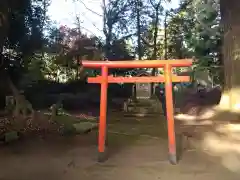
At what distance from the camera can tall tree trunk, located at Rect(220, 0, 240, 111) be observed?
11.9 m

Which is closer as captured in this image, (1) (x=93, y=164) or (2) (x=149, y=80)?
(1) (x=93, y=164)

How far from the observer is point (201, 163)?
5848 mm

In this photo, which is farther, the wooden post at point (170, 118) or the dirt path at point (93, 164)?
the wooden post at point (170, 118)

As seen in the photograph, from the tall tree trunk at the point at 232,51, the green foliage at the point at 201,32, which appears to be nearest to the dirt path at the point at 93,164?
the tall tree trunk at the point at 232,51

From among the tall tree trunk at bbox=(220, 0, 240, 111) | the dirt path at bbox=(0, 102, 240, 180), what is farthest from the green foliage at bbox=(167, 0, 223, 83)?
the dirt path at bbox=(0, 102, 240, 180)

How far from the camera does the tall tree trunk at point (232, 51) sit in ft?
38.9

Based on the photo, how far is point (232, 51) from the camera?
39.4 feet

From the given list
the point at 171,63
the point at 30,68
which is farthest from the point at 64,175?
the point at 30,68

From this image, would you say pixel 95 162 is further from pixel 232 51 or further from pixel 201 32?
pixel 201 32

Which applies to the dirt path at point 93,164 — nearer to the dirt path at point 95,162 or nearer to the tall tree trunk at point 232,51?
the dirt path at point 95,162


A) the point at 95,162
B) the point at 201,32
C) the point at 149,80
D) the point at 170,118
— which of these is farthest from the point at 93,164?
the point at 201,32

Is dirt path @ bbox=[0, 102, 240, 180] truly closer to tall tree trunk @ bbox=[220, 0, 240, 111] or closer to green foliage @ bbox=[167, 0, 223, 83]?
tall tree trunk @ bbox=[220, 0, 240, 111]

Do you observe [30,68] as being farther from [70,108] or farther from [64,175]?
[64,175]

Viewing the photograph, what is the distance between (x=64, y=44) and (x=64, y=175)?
1344cm
